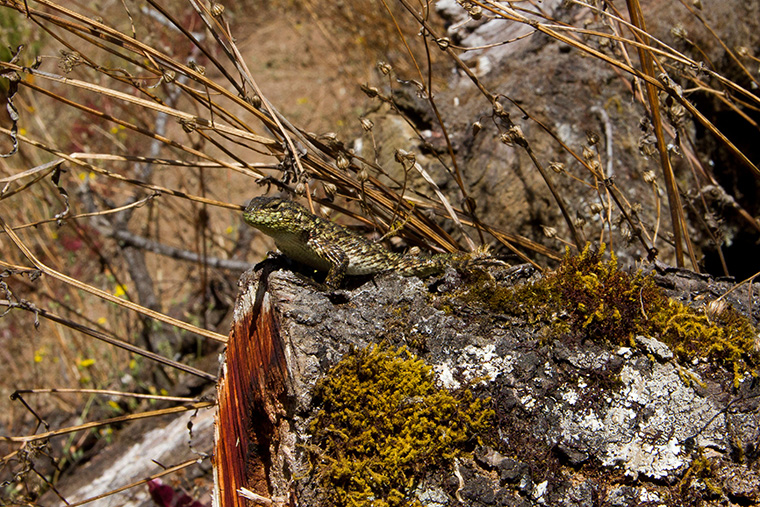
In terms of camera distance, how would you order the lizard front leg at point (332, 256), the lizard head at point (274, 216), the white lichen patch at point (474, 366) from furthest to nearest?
the lizard front leg at point (332, 256), the lizard head at point (274, 216), the white lichen patch at point (474, 366)

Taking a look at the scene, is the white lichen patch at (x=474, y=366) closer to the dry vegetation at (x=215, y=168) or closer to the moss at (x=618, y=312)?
the moss at (x=618, y=312)

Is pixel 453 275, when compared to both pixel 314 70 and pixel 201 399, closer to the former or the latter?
pixel 201 399

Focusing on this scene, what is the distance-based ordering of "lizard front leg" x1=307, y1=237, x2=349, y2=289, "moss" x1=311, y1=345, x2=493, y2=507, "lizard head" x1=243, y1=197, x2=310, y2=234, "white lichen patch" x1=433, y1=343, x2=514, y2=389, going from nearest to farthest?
"moss" x1=311, y1=345, x2=493, y2=507 → "white lichen patch" x1=433, y1=343, x2=514, y2=389 → "lizard head" x1=243, y1=197, x2=310, y2=234 → "lizard front leg" x1=307, y1=237, x2=349, y2=289

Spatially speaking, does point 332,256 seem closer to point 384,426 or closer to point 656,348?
point 384,426

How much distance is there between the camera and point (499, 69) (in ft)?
15.5

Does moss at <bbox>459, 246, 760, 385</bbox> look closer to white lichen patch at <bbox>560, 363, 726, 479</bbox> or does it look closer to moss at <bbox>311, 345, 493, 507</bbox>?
white lichen patch at <bbox>560, 363, 726, 479</bbox>

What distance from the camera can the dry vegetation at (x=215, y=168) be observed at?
242 cm

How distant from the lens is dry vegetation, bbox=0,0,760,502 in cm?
242

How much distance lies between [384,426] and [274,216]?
3.20ft

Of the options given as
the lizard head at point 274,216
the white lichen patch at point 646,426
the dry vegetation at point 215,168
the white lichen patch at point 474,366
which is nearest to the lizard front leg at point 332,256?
the lizard head at point 274,216

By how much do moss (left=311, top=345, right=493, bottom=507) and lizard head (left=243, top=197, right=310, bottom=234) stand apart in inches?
26.9

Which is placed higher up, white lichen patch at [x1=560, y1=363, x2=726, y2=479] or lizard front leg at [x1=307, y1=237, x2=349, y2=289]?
lizard front leg at [x1=307, y1=237, x2=349, y2=289]

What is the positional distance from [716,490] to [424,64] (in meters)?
6.13

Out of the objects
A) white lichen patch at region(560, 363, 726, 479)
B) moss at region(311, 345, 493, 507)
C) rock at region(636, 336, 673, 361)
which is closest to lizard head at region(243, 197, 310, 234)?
moss at region(311, 345, 493, 507)
